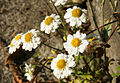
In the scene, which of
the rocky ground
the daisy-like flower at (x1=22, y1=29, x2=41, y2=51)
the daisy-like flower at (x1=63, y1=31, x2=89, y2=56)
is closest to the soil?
the rocky ground

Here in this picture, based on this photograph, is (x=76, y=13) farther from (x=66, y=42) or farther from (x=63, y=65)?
(x=63, y=65)

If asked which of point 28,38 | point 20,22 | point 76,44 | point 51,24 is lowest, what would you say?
point 76,44

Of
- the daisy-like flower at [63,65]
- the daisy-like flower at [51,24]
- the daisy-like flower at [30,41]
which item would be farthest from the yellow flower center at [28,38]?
the daisy-like flower at [63,65]

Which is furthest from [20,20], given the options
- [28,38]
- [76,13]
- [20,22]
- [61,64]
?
[61,64]

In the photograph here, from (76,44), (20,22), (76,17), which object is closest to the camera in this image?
(76,44)

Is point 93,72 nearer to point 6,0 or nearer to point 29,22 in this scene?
point 29,22

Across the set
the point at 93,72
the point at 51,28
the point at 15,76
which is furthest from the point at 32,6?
the point at 93,72

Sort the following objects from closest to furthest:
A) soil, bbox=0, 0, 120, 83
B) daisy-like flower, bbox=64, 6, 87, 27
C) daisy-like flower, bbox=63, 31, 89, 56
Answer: daisy-like flower, bbox=63, 31, 89, 56 → daisy-like flower, bbox=64, 6, 87, 27 → soil, bbox=0, 0, 120, 83

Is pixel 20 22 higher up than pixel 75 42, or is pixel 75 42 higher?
pixel 20 22

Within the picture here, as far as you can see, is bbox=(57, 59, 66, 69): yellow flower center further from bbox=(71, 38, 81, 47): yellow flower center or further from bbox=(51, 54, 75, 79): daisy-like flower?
bbox=(71, 38, 81, 47): yellow flower center

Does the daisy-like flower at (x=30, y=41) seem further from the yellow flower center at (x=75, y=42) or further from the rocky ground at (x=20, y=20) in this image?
the rocky ground at (x=20, y=20)

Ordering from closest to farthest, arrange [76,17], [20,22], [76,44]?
[76,44] < [76,17] < [20,22]
